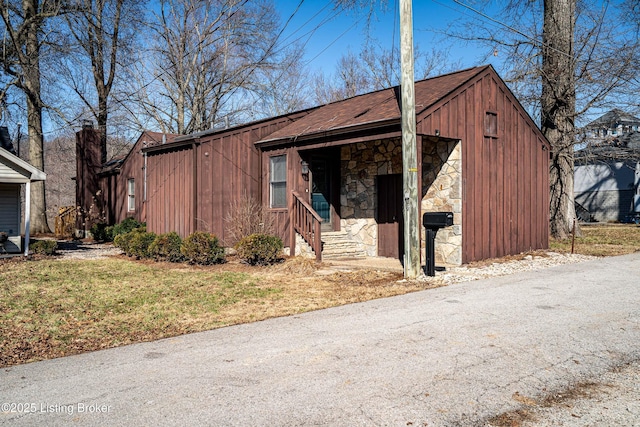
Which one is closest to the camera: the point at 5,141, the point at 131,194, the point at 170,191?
the point at 170,191

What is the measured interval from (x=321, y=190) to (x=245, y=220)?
2380 millimetres

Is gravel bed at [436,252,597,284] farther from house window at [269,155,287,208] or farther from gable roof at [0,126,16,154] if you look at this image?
gable roof at [0,126,16,154]

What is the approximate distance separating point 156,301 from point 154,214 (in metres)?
8.90

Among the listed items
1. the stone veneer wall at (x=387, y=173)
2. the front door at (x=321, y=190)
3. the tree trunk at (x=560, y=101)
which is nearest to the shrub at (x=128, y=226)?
the front door at (x=321, y=190)

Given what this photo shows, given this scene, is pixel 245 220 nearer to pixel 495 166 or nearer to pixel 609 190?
pixel 495 166

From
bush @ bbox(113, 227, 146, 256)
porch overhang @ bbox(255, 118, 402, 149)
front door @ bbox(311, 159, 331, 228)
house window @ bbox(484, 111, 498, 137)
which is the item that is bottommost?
bush @ bbox(113, 227, 146, 256)

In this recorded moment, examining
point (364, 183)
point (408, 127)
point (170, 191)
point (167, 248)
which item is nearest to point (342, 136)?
point (364, 183)

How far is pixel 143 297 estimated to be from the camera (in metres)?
7.76

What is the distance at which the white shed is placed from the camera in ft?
40.6

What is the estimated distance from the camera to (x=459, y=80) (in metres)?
11.4

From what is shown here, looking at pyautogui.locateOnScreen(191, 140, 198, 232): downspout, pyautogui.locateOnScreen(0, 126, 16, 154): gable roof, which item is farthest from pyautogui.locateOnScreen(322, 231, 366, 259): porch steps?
pyautogui.locateOnScreen(0, 126, 16, 154): gable roof

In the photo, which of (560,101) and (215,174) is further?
(560,101)

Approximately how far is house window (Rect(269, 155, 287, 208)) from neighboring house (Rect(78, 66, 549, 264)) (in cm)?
3

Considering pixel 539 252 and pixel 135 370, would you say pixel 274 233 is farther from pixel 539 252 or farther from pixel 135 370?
pixel 135 370
